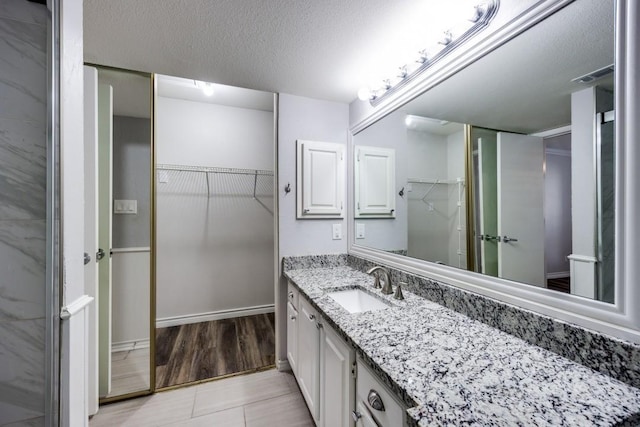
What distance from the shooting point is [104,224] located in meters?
1.63

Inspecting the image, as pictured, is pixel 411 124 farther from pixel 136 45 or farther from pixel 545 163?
pixel 136 45

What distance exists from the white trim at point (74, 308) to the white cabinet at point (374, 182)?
1.64 m

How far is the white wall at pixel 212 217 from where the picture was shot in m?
2.61

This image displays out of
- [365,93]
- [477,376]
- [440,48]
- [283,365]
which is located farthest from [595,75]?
Result: [283,365]

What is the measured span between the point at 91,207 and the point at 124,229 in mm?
381

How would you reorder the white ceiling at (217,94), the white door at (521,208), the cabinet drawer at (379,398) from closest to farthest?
the cabinet drawer at (379,398), the white door at (521,208), the white ceiling at (217,94)

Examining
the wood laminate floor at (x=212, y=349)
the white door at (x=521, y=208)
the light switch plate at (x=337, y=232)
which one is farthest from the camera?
the light switch plate at (x=337, y=232)

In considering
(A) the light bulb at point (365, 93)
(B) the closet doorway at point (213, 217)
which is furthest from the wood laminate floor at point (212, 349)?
(A) the light bulb at point (365, 93)

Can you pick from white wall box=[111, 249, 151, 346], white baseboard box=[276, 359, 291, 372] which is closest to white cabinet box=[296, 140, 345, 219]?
white baseboard box=[276, 359, 291, 372]

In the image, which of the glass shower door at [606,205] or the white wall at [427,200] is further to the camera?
the white wall at [427,200]

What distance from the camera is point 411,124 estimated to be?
1.51 metres

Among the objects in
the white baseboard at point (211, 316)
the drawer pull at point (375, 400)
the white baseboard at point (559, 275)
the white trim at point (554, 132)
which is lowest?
the white baseboard at point (211, 316)

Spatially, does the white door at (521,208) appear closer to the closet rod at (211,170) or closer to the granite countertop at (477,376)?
the granite countertop at (477,376)

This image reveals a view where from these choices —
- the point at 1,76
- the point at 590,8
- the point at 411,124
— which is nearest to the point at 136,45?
the point at 1,76
